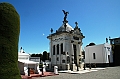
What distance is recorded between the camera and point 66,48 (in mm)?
23234

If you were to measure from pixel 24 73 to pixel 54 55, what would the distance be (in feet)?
32.8

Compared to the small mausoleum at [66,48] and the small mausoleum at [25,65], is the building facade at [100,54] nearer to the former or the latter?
the small mausoleum at [66,48]

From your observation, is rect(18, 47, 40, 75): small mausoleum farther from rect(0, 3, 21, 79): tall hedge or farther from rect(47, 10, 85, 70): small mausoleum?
rect(0, 3, 21, 79): tall hedge

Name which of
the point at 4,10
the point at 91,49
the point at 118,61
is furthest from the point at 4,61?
the point at 118,61

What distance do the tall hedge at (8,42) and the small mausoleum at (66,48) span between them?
1538 cm

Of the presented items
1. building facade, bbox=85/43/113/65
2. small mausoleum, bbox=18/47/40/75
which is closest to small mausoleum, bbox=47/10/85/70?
small mausoleum, bbox=18/47/40/75

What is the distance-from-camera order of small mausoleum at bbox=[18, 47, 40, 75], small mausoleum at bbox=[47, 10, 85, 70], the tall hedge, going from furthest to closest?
1. small mausoleum at bbox=[47, 10, 85, 70]
2. small mausoleum at bbox=[18, 47, 40, 75]
3. the tall hedge

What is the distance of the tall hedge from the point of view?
7.30m

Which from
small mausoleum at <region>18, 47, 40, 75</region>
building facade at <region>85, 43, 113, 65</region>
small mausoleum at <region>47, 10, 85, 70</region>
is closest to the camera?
small mausoleum at <region>18, 47, 40, 75</region>

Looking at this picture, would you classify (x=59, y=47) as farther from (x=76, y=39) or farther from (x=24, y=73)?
(x=24, y=73)

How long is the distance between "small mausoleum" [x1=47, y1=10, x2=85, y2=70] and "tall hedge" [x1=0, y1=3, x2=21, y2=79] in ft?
50.5

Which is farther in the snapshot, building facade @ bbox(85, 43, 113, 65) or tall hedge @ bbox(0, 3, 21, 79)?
building facade @ bbox(85, 43, 113, 65)

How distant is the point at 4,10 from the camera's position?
8.02 meters

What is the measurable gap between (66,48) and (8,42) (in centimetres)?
1620
